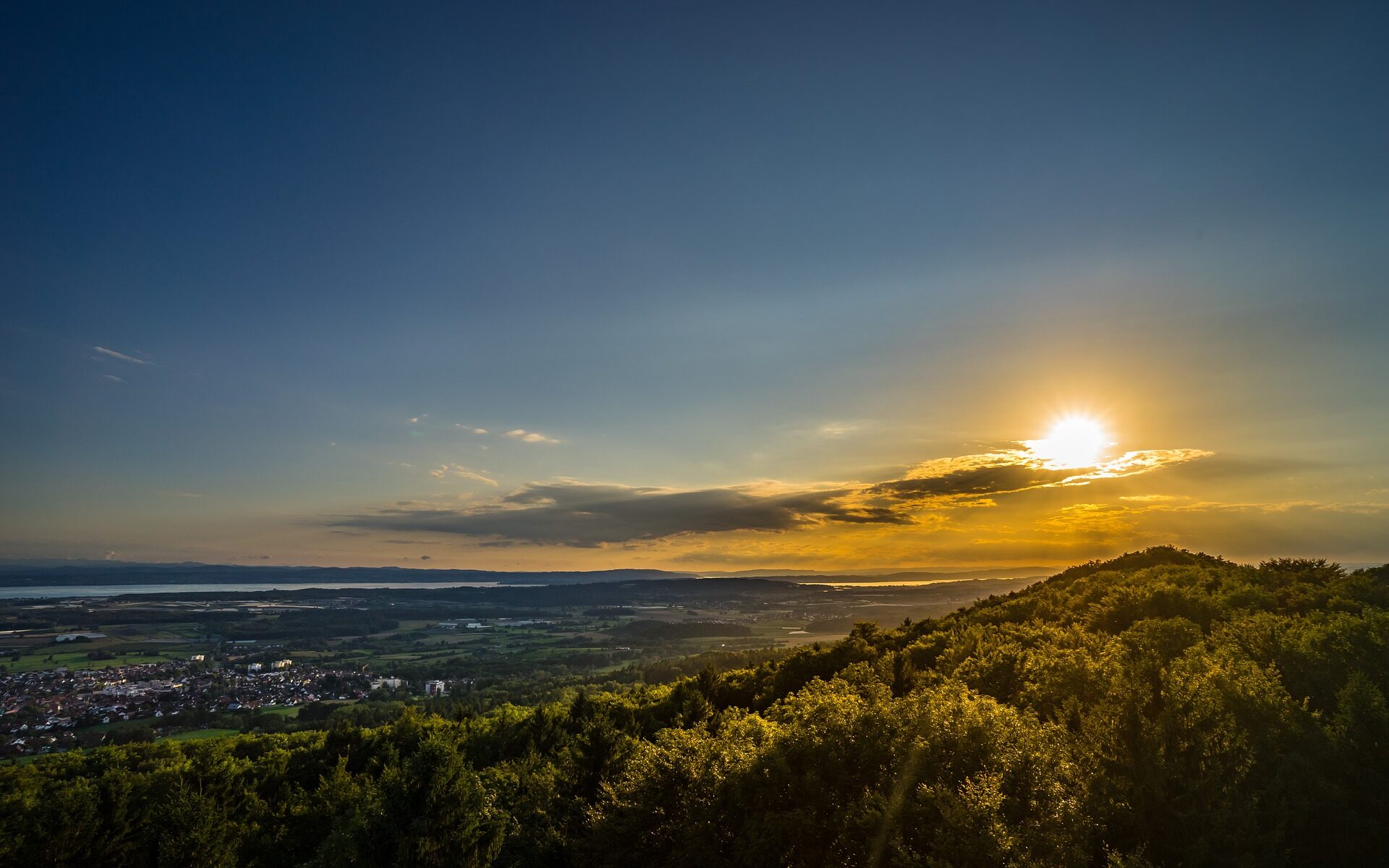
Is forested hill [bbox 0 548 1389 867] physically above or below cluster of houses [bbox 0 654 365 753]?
above

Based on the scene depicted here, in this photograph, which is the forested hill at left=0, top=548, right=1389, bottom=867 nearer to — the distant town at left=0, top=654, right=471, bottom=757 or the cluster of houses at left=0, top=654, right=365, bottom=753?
the distant town at left=0, top=654, right=471, bottom=757

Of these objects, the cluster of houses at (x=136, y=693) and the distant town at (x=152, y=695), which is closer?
the distant town at (x=152, y=695)

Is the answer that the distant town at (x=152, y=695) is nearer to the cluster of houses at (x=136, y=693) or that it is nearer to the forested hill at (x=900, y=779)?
the cluster of houses at (x=136, y=693)

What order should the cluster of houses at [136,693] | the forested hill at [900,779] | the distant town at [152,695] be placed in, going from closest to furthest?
the forested hill at [900,779], the distant town at [152,695], the cluster of houses at [136,693]

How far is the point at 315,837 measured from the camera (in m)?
39.7

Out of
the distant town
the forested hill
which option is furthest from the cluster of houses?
the forested hill

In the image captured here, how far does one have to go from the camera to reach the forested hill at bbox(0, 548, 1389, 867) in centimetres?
1766

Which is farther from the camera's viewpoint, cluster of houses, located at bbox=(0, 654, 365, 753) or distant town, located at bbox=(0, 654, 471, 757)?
cluster of houses, located at bbox=(0, 654, 365, 753)

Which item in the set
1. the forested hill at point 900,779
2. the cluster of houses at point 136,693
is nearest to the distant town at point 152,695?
the cluster of houses at point 136,693

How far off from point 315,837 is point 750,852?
Answer: 1441 inches

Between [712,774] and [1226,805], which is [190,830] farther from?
[1226,805]

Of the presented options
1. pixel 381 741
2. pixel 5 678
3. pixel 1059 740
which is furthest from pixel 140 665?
pixel 1059 740

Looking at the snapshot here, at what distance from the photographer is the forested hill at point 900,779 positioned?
17656mm

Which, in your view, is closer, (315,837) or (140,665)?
(315,837)
